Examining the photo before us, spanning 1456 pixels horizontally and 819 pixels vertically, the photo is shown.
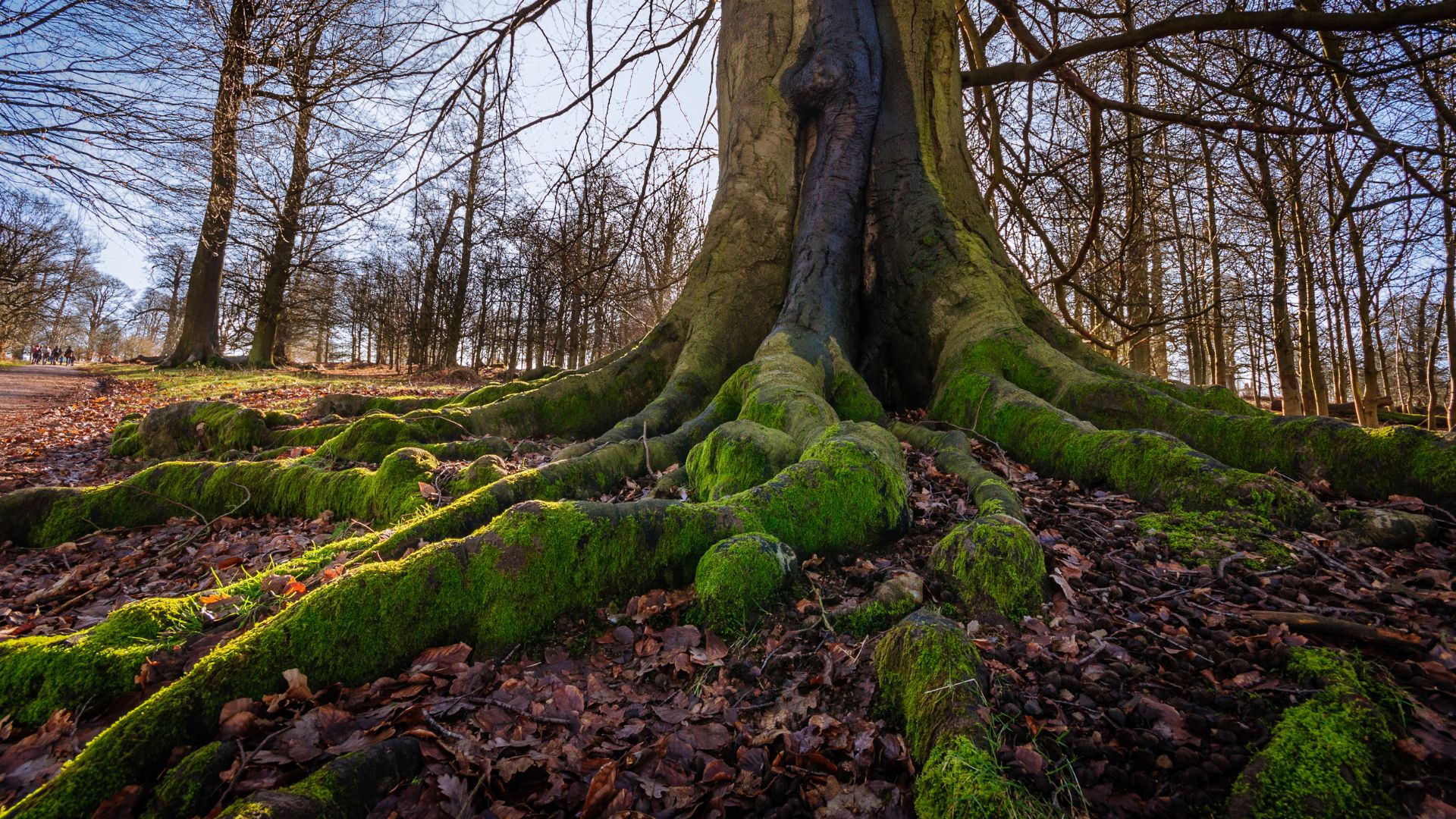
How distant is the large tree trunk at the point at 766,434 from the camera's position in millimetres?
2129

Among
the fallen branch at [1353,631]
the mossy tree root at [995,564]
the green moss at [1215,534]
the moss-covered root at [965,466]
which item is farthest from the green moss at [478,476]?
the fallen branch at [1353,631]

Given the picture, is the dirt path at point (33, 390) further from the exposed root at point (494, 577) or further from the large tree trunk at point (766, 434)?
the exposed root at point (494, 577)

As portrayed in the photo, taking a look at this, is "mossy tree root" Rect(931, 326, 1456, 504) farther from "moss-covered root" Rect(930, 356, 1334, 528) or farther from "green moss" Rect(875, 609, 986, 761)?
"green moss" Rect(875, 609, 986, 761)

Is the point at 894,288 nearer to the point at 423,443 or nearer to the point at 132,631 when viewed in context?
the point at 423,443

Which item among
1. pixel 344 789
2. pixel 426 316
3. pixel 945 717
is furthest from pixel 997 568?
pixel 426 316

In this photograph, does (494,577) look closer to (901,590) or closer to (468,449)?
(901,590)

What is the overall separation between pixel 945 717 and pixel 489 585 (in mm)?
1773

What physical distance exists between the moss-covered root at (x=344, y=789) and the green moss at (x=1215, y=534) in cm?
334

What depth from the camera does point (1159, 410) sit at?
4160 mm

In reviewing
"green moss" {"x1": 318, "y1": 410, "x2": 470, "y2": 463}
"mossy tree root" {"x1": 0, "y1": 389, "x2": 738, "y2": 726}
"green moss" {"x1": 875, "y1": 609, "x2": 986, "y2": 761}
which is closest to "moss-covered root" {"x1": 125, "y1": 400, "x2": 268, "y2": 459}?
"green moss" {"x1": 318, "y1": 410, "x2": 470, "y2": 463}

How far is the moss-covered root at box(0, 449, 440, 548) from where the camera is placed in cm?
424

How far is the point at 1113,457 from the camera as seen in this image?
3574mm

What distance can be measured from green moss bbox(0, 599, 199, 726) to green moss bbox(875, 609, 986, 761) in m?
2.72

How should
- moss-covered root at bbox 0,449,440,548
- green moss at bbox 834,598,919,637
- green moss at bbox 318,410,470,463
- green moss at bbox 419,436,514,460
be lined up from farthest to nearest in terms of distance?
green moss at bbox 318,410,470,463, green moss at bbox 419,436,514,460, moss-covered root at bbox 0,449,440,548, green moss at bbox 834,598,919,637
